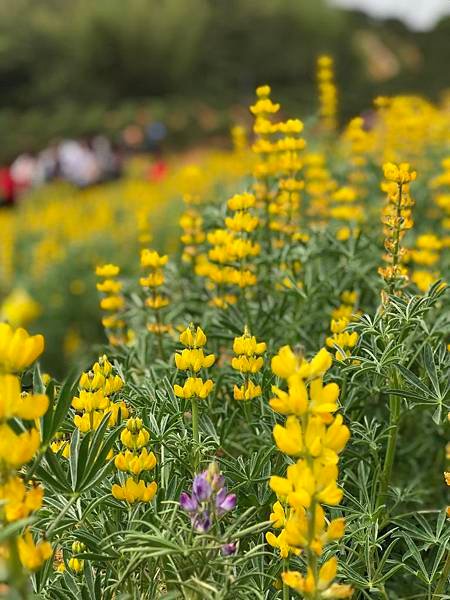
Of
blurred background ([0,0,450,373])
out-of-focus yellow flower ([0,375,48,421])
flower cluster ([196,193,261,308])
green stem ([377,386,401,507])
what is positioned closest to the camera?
out-of-focus yellow flower ([0,375,48,421])

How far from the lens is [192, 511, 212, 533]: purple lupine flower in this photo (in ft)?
2.83

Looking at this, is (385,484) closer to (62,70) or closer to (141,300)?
(141,300)

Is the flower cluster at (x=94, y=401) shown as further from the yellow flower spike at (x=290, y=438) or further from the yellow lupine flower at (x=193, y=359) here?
the yellow flower spike at (x=290, y=438)

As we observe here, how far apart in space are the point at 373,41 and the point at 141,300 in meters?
30.6

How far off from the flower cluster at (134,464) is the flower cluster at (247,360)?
23 centimetres

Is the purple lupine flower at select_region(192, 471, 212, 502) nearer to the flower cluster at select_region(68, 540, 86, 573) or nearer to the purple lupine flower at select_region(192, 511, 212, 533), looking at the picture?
the purple lupine flower at select_region(192, 511, 212, 533)

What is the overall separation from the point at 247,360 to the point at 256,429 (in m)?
0.20

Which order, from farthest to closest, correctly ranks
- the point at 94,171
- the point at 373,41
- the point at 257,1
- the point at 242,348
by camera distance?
the point at 373,41 → the point at 257,1 → the point at 94,171 → the point at 242,348

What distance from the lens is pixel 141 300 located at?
220 centimetres

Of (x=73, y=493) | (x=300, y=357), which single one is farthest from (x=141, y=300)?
(x=300, y=357)

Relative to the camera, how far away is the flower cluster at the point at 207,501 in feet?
2.75

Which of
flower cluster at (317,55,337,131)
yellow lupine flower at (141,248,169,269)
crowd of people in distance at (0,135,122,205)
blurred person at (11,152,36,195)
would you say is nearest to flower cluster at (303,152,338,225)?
flower cluster at (317,55,337,131)

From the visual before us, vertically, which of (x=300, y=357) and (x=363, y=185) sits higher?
(x=300, y=357)

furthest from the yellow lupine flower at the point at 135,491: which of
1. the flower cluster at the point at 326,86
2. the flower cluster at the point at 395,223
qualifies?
the flower cluster at the point at 326,86
